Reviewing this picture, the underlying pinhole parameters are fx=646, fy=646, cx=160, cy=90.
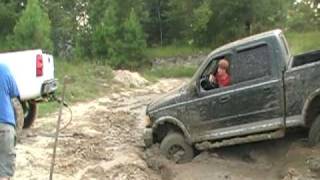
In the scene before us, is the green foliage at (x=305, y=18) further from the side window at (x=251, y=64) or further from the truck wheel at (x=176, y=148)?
the side window at (x=251, y=64)

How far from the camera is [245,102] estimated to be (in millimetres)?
9984

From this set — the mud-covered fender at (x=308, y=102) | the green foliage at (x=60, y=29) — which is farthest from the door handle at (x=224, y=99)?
the green foliage at (x=60, y=29)

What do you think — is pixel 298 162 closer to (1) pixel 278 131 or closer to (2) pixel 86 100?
(1) pixel 278 131

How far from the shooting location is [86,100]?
19625 mm

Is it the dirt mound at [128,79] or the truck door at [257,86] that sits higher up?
the truck door at [257,86]

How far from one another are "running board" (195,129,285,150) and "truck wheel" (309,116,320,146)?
1.45 feet

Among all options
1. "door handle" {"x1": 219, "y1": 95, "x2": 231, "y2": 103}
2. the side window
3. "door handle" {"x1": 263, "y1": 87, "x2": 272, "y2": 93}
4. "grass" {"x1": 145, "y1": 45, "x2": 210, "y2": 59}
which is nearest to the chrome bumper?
"door handle" {"x1": 219, "y1": 95, "x2": 231, "y2": 103}

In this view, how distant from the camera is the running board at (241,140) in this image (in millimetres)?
9688

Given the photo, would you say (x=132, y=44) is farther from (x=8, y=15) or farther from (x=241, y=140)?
(x=241, y=140)

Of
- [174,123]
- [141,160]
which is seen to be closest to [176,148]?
[174,123]

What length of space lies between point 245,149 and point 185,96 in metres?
1.31

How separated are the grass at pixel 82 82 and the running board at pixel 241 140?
6.07 m

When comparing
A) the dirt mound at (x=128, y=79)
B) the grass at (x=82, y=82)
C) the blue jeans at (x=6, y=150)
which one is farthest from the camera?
the dirt mound at (x=128, y=79)

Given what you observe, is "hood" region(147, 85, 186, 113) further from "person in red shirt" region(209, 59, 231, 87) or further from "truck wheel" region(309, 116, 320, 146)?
"truck wheel" region(309, 116, 320, 146)
